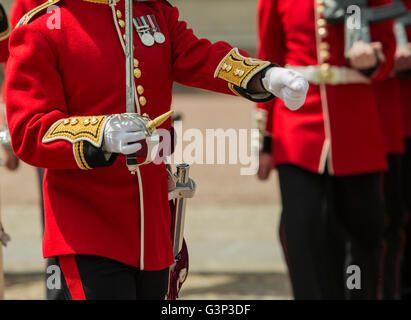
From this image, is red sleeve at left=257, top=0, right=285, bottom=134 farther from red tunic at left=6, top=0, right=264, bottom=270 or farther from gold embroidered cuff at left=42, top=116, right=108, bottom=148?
gold embroidered cuff at left=42, top=116, right=108, bottom=148

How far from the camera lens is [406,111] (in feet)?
17.0

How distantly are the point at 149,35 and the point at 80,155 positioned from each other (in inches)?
19.1

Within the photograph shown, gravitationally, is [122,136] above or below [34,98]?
below

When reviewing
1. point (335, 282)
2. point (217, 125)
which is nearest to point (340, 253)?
point (335, 282)

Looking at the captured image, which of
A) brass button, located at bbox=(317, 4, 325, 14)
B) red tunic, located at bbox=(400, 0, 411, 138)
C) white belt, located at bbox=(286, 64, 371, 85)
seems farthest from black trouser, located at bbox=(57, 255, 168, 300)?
red tunic, located at bbox=(400, 0, 411, 138)

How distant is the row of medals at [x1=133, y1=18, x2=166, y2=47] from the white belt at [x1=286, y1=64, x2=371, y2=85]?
1477 mm

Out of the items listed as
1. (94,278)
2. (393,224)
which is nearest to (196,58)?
(94,278)

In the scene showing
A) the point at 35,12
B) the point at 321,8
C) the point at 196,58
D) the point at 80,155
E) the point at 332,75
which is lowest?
the point at 80,155

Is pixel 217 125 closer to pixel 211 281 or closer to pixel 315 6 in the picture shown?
pixel 211 281

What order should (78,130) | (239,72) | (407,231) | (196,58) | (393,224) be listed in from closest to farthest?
(78,130) → (239,72) → (196,58) → (393,224) → (407,231)

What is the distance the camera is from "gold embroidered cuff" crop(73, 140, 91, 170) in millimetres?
2396

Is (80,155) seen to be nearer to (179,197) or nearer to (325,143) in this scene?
(179,197)
